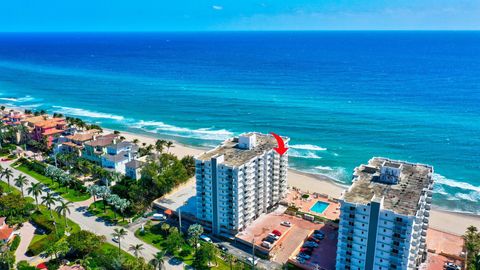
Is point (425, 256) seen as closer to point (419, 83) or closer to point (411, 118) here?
point (411, 118)

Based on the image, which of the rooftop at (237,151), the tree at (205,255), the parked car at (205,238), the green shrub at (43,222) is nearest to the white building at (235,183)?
the rooftop at (237,151)

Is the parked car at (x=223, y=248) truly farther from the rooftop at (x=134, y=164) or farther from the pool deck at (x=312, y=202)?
the rooftop at (x=134, y=164)

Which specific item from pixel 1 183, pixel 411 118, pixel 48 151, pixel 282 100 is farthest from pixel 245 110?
pixel 1 183

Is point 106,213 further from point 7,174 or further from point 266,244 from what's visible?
point 266,244

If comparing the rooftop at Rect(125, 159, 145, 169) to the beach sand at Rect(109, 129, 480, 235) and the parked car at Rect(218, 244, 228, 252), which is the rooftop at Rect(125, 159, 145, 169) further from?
the parked car at Rect(218, 244, 228, 252)

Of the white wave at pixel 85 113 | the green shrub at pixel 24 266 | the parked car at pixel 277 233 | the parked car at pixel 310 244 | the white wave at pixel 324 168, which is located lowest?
the parked car at pixel 310 244

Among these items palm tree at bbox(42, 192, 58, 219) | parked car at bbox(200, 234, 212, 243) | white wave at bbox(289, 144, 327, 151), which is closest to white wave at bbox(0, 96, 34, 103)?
palm tree at bbox(42, 192, 58, 219)
